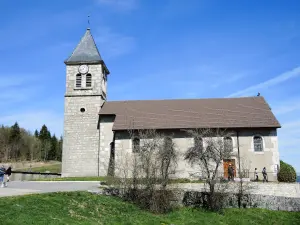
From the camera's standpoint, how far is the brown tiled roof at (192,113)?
3160 cm

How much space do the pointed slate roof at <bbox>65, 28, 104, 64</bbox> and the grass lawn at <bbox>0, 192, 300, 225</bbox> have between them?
74.1ft

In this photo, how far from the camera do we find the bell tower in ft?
112

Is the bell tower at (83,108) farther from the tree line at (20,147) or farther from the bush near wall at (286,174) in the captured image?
the tree line at (20,147)

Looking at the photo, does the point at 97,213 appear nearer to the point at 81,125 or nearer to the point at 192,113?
the point at 192,113

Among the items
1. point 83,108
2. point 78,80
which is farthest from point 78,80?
point 83,108

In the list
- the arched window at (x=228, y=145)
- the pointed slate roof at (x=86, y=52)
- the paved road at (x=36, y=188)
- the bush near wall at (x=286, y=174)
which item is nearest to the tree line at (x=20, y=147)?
the pointed slate roof at (x=86, y=52)

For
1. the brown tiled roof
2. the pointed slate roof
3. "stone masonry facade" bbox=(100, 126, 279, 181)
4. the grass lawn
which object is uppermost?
the pointed slate roof

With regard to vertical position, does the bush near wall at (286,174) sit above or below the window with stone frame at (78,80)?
below

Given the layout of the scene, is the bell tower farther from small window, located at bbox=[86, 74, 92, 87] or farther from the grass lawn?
the grass lawn

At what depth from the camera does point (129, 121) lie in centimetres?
3281

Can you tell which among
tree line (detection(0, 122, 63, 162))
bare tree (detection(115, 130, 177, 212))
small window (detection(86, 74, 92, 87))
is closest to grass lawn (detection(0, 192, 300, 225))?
bare tree (detection(115, 130, 177, 212))

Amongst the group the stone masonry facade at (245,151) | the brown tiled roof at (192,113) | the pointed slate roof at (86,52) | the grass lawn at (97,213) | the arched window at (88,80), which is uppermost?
the pointed slate roof at (86,52)

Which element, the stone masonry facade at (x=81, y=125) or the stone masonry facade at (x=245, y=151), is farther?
the stone masonry facade at (x=81, y=125)

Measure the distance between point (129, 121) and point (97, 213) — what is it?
18.2 metres
